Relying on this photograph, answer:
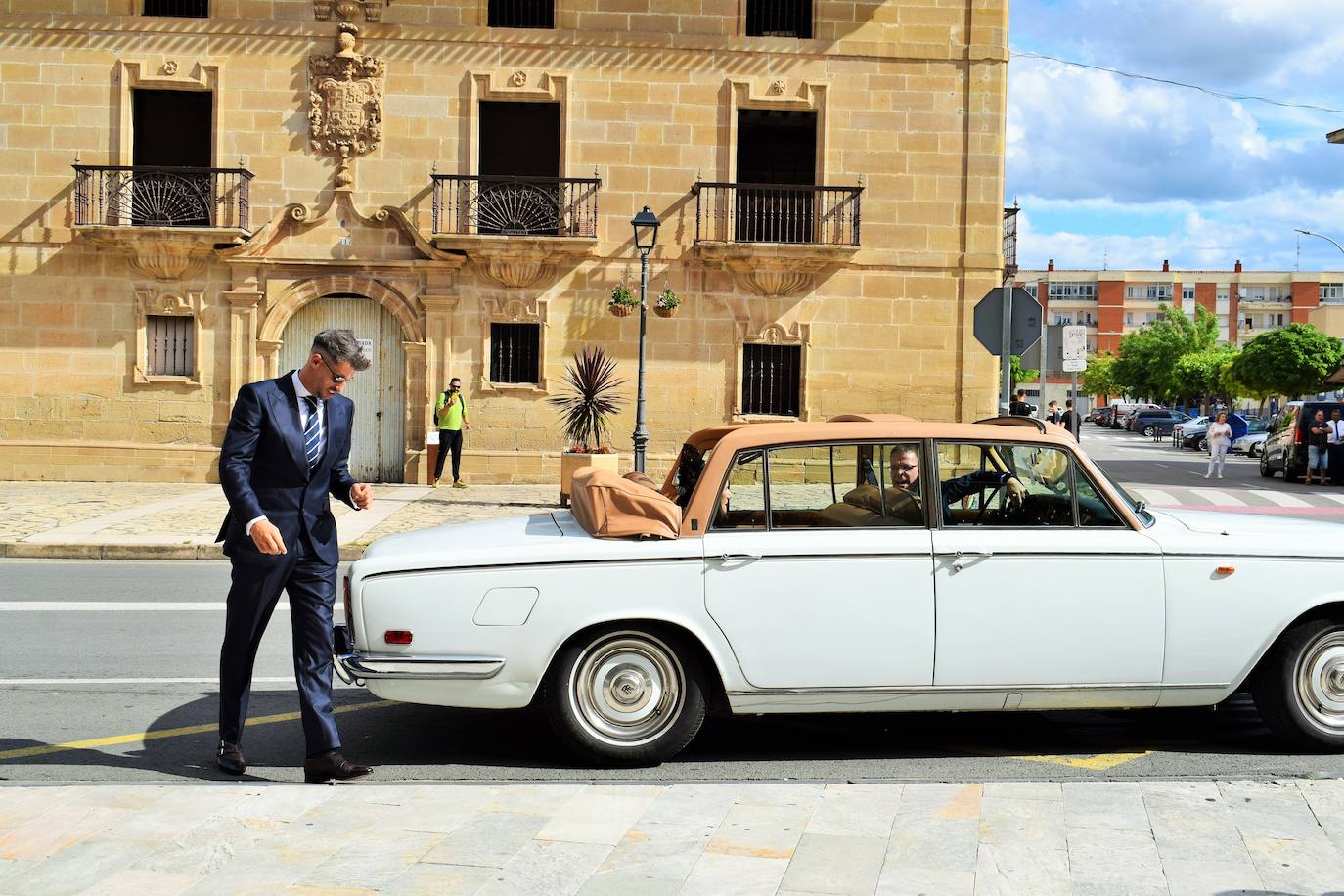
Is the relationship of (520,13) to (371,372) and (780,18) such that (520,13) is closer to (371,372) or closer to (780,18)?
(780,18)

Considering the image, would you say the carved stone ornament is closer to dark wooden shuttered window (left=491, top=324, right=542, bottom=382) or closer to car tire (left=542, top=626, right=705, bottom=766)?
dark wooden shuttered window (left=491, top=324, right=542, bottom=382)

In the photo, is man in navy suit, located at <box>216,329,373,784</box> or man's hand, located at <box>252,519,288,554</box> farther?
man in navy suit, located at <box>216,329,373,784</box>

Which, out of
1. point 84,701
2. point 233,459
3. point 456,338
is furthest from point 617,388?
point 233,459

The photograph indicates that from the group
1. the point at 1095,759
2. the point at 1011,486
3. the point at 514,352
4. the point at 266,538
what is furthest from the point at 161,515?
the point at 1095,759

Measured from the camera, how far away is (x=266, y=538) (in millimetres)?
4996

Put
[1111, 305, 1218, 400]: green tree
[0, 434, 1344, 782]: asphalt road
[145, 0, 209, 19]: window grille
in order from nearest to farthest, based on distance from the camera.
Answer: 1. [0, 434, 1344, 782]: asphalt road
2. [145, 0, 209, 19]: window grille
3. [1111, 305, 1218, 400]: green tree

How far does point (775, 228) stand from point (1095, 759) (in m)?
17.0

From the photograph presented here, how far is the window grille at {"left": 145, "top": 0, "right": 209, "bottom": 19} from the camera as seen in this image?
21672mm

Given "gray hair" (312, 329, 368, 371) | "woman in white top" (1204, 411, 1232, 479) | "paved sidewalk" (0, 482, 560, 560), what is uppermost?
"gray hair" (312, 329, 368, 371)

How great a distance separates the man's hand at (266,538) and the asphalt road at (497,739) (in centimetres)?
107

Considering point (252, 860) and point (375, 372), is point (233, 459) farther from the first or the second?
point (375, 372)

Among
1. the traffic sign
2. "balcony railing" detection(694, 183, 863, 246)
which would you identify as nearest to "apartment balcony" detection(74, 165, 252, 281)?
"balcony railing" detection(694, 183, 863, 246)

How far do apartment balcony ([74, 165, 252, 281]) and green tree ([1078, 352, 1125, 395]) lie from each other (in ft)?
300

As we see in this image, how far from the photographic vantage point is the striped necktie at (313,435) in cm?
529
